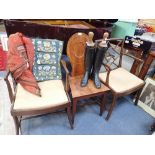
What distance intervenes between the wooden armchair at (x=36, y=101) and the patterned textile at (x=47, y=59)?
0.54ft

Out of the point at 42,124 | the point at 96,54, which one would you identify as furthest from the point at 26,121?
the point at 96,54

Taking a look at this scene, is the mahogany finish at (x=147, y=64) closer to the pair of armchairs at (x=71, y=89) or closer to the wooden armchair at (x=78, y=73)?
the pair of armchairs at (x=71, y=89)

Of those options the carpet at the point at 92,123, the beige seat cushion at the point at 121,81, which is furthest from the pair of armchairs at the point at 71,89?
the carpet at the point at 92,123

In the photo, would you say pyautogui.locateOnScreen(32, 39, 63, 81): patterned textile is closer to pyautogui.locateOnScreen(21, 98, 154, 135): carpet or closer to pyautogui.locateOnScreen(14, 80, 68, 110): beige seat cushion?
pyautogui.locateOnScreen(14, 80, 68, 110): beige seat cushion

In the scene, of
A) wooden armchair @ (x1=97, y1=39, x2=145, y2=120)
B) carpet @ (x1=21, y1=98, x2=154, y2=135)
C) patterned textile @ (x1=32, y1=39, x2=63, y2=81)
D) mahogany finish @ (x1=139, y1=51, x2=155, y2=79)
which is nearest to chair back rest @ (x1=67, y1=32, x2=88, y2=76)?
patterned textile @ (x1=32, y1=39, x2=63, y2=81)

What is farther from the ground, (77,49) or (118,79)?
(77,49)

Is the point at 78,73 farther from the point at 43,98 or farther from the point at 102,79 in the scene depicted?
the point at 43,98

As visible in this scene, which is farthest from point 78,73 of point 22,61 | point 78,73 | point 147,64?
point 147,64

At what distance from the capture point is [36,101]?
150 cm

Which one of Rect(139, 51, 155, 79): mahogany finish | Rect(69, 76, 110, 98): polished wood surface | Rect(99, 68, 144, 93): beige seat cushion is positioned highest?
Rect(139, 51, 155, 79): mahogany finish

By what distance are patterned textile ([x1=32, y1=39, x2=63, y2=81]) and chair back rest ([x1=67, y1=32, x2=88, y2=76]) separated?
0.13m

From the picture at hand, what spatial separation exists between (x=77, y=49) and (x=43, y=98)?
0.72 metres

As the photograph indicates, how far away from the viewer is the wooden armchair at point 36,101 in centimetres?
143

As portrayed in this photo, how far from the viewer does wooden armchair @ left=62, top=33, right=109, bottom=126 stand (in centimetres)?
173
